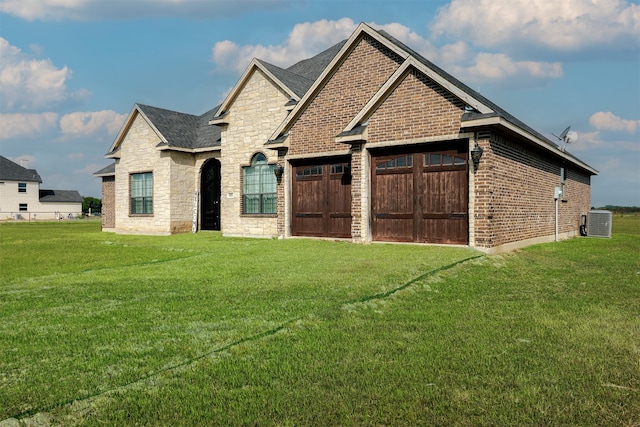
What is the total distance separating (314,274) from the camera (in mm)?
8562

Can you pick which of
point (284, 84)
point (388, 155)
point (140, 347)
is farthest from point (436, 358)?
point (284, 84)

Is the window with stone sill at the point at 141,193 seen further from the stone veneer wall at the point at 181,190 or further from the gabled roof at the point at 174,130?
the gabled roof at the point at 174,130

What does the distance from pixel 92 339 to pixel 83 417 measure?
182 cm

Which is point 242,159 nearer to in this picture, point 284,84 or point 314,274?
point 284,84

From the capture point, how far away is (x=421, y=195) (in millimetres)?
13328

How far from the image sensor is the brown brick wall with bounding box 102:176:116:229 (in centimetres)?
2825

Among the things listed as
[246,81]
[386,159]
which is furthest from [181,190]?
[386,159]

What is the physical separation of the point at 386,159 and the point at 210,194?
1153 centimetres

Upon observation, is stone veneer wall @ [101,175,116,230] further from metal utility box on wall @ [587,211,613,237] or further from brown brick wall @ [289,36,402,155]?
metal utility box on wall @ [587,211,613,237]

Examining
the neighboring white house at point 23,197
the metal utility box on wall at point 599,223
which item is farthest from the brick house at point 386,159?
the neighboring white house at point 23,197

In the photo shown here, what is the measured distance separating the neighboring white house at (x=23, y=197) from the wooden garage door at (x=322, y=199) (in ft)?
176

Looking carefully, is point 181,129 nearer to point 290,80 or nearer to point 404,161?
point 290,80

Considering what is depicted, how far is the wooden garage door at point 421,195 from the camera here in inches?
503

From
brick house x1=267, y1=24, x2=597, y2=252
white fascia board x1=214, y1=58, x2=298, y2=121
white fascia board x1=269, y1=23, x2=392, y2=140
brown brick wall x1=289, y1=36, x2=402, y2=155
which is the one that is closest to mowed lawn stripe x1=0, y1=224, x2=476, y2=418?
brick house x1=267, y1=24, x2=597, y2=252
